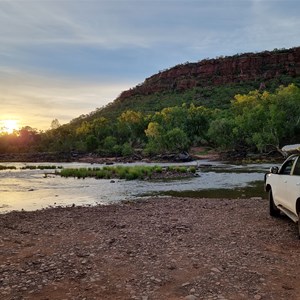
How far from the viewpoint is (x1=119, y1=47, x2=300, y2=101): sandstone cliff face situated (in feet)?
494

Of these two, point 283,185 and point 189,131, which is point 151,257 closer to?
point 283,185

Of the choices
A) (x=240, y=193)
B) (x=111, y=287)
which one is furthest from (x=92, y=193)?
(x=111, y=287)

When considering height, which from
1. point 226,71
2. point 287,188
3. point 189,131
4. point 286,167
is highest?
point 226,71

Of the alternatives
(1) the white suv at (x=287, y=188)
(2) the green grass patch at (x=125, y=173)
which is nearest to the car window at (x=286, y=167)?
(1) the white suv at (x=287, y=188)

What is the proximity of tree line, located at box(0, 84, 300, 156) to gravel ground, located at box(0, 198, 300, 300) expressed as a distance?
58.9m

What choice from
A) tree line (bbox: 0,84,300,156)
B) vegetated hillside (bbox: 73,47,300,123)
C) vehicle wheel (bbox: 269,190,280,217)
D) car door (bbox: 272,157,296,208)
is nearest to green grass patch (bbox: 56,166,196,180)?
vehicle wheel (bbox: 269,190,280,217)

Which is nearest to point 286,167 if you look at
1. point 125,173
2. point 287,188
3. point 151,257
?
point 287,188

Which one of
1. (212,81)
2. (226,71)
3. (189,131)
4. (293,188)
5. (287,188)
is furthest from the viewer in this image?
(226,71)

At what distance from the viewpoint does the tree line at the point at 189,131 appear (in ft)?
232

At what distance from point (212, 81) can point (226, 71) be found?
476 inches

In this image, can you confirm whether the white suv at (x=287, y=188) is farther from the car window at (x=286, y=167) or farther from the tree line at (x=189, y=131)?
the tree line at (x=189, y=131)

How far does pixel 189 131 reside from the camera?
320 feet

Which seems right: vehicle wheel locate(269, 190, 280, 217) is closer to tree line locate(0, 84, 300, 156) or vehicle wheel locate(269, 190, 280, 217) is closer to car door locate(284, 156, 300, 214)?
car door locate(284, 156, 300, 214)

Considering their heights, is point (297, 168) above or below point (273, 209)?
above
